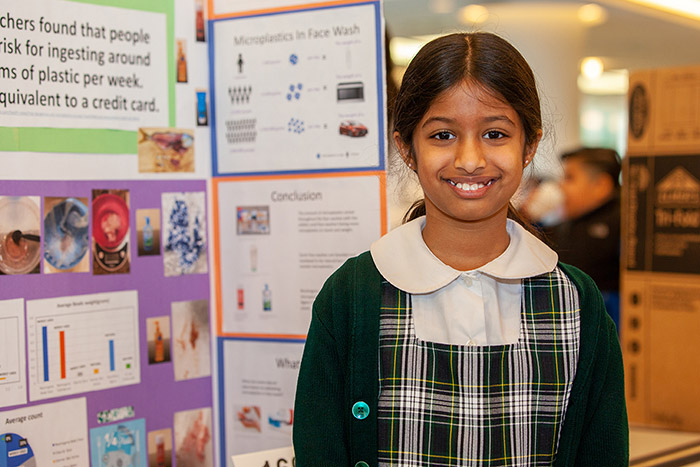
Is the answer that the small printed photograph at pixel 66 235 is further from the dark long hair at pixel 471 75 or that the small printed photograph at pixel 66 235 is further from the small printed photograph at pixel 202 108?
the dark long hair at pixel 471 75

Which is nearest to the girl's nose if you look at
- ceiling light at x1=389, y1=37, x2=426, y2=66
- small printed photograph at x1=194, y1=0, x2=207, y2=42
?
small printed photograph at x1=194, y1=0, x2=207, y2=42

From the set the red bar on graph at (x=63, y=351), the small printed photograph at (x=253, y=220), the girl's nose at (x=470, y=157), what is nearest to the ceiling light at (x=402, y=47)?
the small printed photograph at (x=253, y=220)

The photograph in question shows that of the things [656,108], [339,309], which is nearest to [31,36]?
[339,309]

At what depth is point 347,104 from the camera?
1.81 m

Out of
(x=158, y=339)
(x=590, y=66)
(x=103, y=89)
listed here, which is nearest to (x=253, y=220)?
(x=158, y=339)

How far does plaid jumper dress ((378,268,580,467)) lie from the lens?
1.26 meters

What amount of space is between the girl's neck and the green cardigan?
138 mm

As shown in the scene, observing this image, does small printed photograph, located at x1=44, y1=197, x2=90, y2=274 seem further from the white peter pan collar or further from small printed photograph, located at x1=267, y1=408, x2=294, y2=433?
the white peter pan collar

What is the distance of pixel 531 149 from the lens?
134 centimetres

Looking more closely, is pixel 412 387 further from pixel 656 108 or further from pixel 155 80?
pixel 656 108

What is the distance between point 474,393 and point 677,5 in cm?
267

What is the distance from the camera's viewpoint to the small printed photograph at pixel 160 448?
185 centimetres

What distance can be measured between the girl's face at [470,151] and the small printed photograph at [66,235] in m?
0.90

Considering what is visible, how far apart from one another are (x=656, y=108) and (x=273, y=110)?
1638mm
